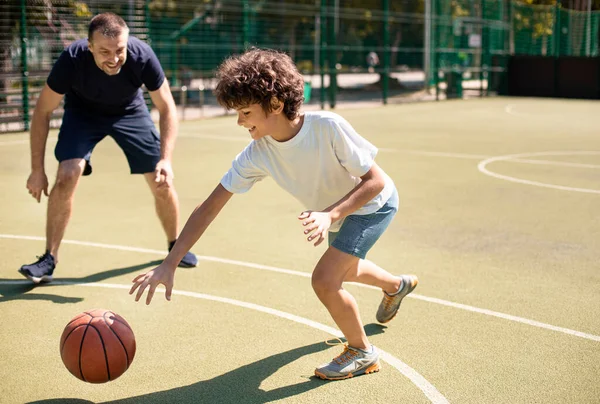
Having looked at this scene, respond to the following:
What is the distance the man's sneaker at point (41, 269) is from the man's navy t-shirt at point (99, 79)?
1.10 m

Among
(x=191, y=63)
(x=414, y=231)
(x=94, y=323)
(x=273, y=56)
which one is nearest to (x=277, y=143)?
(x=273, y=56)

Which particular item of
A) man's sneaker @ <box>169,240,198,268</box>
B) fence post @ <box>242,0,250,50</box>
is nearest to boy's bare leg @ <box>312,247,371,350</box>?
man's sneaker @ <box>169,240,198,268</box>

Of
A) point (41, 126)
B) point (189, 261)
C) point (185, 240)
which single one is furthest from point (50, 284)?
point (185, 240)

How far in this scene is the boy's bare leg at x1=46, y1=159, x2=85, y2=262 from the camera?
5426mm

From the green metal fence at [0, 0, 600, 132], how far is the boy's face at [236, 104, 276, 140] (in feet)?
39.5

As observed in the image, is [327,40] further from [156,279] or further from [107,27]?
[156,279]

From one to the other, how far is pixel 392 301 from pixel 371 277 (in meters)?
0.26

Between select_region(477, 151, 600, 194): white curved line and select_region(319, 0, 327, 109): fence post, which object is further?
select_region(319, 0, 327, 109): fence post

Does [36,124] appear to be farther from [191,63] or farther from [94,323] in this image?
[191,63]

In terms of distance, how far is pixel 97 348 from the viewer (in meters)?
3.50

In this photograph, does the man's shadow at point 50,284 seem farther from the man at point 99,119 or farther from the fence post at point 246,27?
the fence post at point 246,27

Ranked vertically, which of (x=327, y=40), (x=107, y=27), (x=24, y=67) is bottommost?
(x=24, y=67)

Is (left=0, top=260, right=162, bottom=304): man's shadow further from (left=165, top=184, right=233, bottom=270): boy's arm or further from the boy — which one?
the boy

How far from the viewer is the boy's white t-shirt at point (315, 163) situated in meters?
3.65
